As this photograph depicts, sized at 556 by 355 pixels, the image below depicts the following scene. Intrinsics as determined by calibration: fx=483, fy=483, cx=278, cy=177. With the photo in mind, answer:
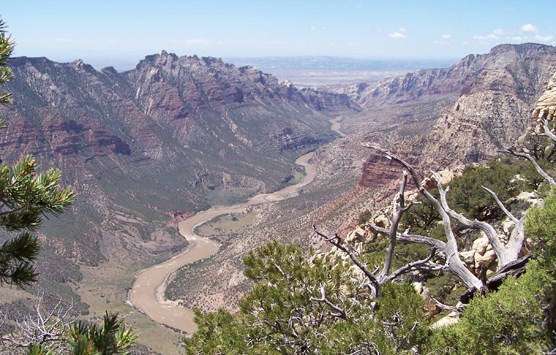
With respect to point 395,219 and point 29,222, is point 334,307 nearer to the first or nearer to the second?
point 395,219

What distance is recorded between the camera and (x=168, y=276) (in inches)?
3853

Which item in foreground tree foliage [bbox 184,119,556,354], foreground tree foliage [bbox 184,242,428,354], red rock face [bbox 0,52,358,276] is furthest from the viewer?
red rock face [bbox 0,52,358,276]

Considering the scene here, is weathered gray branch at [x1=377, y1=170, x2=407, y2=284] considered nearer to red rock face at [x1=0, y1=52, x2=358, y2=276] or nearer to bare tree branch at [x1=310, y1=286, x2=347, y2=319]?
bare tree branch at [x1=310, y1=286, x2=347, y2=319]

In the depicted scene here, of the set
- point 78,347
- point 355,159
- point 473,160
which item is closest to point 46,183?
point 78,347

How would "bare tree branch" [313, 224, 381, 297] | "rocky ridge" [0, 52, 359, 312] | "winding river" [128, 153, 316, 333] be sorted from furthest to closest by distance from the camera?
"rocky ridge" [0, 52, 359, 312] < "winding river" [128, 153, 316, 333] < "bare tree branch" [313, 224, 381, 297]

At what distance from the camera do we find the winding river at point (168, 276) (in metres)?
75.4

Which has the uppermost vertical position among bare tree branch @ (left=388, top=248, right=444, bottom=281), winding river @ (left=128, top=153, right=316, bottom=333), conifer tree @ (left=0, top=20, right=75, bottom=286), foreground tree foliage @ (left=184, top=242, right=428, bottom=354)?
conifer tree @ (left=0, top=20, right=75, bottom=286)

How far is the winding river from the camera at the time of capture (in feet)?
247

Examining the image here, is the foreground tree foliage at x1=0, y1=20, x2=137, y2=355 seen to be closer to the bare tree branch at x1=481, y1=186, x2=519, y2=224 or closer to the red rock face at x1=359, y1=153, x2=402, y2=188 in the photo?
the bare tree branch at x1=481, y1=186, x2=519, y2=224

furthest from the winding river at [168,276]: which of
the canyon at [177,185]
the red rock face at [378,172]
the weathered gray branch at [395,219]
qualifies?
the red rock face at [378,172]

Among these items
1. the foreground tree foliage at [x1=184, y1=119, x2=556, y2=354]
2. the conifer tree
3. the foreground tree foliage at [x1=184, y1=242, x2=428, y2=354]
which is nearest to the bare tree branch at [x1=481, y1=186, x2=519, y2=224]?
the foreground tree foliage at [x1=184, y1=119, x2=556, y2=354]

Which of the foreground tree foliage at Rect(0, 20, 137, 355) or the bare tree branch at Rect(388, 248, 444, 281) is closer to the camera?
the foreground tree foliage at Rect(0, 20, 137, 355)

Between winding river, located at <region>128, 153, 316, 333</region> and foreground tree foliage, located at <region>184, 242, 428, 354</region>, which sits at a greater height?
foreground tree foliage, located at <region>184, 242, 428, 354</region>

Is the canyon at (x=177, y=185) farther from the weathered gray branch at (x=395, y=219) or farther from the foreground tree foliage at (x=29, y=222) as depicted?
the foreground tree foliage at (x=29, y=222)
